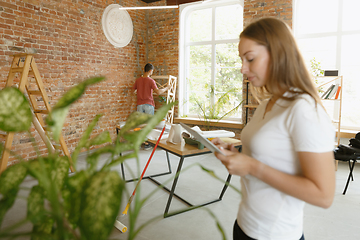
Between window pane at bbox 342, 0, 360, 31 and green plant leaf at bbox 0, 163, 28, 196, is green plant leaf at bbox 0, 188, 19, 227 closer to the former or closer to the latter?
green plant leaf at bbox 0, 163, 28, 196

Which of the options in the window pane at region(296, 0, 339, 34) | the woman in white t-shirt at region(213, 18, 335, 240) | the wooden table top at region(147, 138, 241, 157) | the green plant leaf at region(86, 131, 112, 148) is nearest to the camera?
the green plant leaf at region(86, 131, 112, 148)

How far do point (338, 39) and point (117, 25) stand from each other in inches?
179

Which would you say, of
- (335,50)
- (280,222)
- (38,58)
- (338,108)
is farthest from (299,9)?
(280,222)

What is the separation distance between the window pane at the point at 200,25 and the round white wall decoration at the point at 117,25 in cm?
154

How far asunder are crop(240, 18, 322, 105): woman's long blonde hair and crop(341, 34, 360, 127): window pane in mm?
4811

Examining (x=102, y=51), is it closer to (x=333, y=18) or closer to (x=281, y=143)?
(x=333, y=18)

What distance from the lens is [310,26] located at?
5203 millimetres

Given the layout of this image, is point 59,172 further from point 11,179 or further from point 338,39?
point 338,39

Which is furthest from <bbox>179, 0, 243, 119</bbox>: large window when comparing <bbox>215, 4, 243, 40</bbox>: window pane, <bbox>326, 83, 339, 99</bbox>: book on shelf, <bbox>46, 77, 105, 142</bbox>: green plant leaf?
<bbox>46, 77, 105, 142</bbox>: green plant leaf

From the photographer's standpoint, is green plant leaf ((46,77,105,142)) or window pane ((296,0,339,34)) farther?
window pane ((296,0,339,34))

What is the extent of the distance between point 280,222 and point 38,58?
468 cm

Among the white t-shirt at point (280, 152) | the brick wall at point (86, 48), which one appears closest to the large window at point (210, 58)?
the brick wall at point (86, 48)

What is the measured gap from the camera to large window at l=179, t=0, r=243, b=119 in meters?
6.03

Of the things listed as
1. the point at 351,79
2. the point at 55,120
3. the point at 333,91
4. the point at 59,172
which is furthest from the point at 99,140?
the point at 351,79
